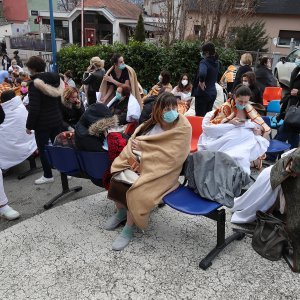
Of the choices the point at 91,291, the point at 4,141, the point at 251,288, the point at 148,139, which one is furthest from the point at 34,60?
the point at 251,288

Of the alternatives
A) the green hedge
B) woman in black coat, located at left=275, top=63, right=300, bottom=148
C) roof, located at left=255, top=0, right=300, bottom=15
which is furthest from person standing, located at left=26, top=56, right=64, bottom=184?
roof, located at left=255, top=0, right=300, bottom=15

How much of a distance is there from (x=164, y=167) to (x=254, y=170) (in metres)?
1.74

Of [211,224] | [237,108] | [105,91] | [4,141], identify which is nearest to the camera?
[211,224]

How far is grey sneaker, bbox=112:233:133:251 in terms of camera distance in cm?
311

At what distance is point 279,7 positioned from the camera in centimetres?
2505

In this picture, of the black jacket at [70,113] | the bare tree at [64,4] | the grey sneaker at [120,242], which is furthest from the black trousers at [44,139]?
the bare tree at [64,4]

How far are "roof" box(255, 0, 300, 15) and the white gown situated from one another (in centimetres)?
2477

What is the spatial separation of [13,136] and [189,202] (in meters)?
3.00

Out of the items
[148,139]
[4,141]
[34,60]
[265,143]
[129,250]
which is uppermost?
[34,60]

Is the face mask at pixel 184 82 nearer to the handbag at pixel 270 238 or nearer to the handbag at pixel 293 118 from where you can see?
the handbag at pixel 293 118

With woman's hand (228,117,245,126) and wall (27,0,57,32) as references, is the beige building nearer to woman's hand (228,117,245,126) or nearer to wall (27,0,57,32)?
wall (27,0,57,32)

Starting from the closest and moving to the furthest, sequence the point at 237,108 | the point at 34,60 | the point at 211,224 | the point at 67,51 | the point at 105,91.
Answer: the point at 211,224 → the point at 237,108 → the point at 34,60 → the point at 105,91 → the point at 67,51

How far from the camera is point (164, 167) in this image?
303cm

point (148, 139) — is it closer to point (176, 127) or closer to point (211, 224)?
point (176, 127)
